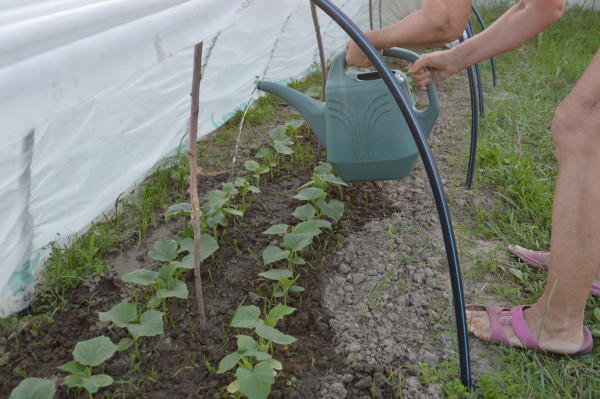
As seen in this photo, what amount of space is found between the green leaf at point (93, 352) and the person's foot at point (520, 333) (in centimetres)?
93

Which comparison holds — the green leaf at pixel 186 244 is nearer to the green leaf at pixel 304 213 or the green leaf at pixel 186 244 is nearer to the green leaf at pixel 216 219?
the green leaf at pixel 216 219

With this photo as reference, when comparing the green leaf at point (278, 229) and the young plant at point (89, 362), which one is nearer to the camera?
the young plant at point (89, 362)

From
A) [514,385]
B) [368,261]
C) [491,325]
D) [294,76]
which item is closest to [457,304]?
[514,385]

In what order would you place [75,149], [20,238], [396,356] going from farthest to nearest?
[75,149] < [20,238] < [396,356]

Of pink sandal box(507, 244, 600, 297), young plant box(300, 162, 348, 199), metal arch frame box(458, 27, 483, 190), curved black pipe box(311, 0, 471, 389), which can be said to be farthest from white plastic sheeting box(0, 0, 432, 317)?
pink sandal box(507, 244, 600, 297)

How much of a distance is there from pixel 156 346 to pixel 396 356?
624 mm

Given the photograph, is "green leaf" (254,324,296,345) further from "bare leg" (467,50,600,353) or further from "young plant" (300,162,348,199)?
"young plant" (300,162,348,199)

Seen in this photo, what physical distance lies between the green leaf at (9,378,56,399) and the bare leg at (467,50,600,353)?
1.14 meters

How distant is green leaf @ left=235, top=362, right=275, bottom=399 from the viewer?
3.39 ft

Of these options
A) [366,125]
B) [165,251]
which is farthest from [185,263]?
[366,125]

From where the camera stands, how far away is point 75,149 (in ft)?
5.32

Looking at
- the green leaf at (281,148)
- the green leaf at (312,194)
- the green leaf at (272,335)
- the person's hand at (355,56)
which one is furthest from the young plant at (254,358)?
the green leaf at (281,148)

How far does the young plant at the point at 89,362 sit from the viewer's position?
3.57 ft

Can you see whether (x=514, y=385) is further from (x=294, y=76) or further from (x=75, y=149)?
(x=294, y=76)
